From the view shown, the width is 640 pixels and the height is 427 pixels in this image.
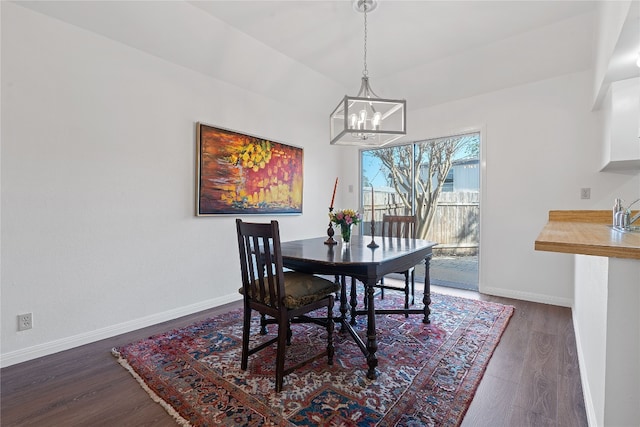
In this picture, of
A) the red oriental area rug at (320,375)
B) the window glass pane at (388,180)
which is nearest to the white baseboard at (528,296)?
the red oriental area rug at (320,375)

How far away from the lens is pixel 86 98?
2.32m

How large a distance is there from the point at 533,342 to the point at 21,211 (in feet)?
12.8

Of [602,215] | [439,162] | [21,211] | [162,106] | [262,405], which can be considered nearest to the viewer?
[262,405]

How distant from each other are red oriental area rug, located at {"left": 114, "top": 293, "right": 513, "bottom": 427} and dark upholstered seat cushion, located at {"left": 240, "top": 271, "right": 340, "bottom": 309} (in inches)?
18.8

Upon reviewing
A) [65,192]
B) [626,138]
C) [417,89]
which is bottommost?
[65,192]

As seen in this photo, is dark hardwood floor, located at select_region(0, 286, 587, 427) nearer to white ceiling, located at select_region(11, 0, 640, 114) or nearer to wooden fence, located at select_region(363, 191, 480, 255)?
wooden fence, located at select_region(363, 191, 480, 255)

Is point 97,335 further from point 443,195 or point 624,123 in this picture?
point 624,123

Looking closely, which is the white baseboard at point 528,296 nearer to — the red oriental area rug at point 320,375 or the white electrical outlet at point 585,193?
the red oriental area rug at point 320,375

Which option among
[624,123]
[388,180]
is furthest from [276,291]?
[388,180]

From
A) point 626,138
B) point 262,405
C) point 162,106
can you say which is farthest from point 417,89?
point 262,405

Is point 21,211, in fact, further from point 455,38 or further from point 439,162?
point 439,162

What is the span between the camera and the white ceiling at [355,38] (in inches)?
97.9

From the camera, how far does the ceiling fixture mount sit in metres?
2.23

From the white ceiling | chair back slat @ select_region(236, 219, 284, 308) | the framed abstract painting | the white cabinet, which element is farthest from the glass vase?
the white cabinet
